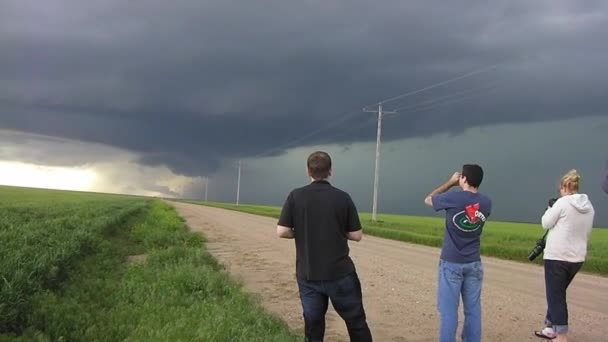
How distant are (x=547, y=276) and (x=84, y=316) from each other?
221 inches

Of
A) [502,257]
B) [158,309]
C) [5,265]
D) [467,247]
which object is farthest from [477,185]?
[502,257]

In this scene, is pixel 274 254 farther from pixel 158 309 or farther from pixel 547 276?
pixel 547 276

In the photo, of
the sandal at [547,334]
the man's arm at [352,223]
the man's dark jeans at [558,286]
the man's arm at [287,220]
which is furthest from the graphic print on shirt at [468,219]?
the sandal at [547,334]

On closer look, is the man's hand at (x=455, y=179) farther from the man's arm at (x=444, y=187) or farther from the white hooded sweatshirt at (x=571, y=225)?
the white hooded sweatshirt at (x=571, y=225)

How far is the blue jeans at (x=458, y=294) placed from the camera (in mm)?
5953

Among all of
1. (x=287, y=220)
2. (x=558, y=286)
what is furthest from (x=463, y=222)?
(x=558, y=286)

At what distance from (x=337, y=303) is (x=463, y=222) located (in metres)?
1.44

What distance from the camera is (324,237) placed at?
18.2 ft

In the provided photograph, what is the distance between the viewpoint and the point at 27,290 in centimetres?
807

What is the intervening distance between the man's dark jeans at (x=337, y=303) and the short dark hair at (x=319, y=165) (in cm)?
97

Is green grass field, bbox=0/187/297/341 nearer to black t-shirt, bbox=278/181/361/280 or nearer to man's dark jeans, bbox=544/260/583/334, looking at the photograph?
black t-shirt, bbox=278/181/361/280

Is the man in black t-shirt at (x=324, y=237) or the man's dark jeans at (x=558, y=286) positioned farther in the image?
the man's dark jeans at (x=558, y=286)

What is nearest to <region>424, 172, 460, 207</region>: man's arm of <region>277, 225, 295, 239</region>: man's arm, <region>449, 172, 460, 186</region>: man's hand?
<region>449, 172, 460, 186</region>: man's hand

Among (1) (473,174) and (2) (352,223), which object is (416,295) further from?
(2) (352,223)
